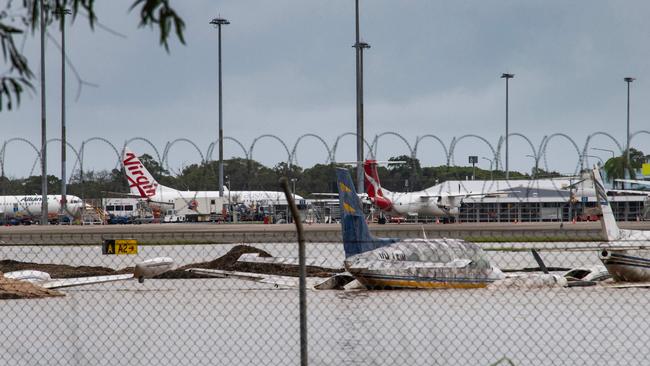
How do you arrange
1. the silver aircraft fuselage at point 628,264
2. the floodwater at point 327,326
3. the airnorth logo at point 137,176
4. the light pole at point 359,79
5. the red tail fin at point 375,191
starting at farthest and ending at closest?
the airnorth logo at point 137,176
the red tail fin at point 375,191
the light pole at point 359,79
the silver aircraft fuselage at point 628,264
the floodwater at point 327,326

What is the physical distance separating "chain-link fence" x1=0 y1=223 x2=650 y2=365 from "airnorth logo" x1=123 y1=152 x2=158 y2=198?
66.9 m

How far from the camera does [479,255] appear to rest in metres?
25.0

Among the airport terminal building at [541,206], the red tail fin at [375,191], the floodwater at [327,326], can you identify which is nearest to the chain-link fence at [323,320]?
Result: the floodwater at [327,326]

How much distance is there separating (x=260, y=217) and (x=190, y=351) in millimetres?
92530

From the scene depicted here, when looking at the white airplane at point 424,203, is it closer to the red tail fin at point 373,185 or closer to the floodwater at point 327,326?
the red tail fin at point 373,185

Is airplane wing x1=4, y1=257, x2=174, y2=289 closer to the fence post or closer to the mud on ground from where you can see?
the mud on ground

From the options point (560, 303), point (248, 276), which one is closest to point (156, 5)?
point (560, 303)

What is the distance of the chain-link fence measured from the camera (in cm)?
1548

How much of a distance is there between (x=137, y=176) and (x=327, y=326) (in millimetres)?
81521

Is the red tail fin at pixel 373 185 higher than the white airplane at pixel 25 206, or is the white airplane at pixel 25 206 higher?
the red tail fin at pixel 373 185

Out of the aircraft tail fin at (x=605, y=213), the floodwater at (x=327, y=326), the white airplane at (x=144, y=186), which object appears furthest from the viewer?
the white airplane at (x=144, y=186)

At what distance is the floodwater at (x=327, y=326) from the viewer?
15.4m

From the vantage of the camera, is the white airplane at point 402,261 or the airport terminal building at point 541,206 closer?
the white airplane at point 402,261

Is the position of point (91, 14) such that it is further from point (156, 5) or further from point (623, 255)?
point (623, 255)
